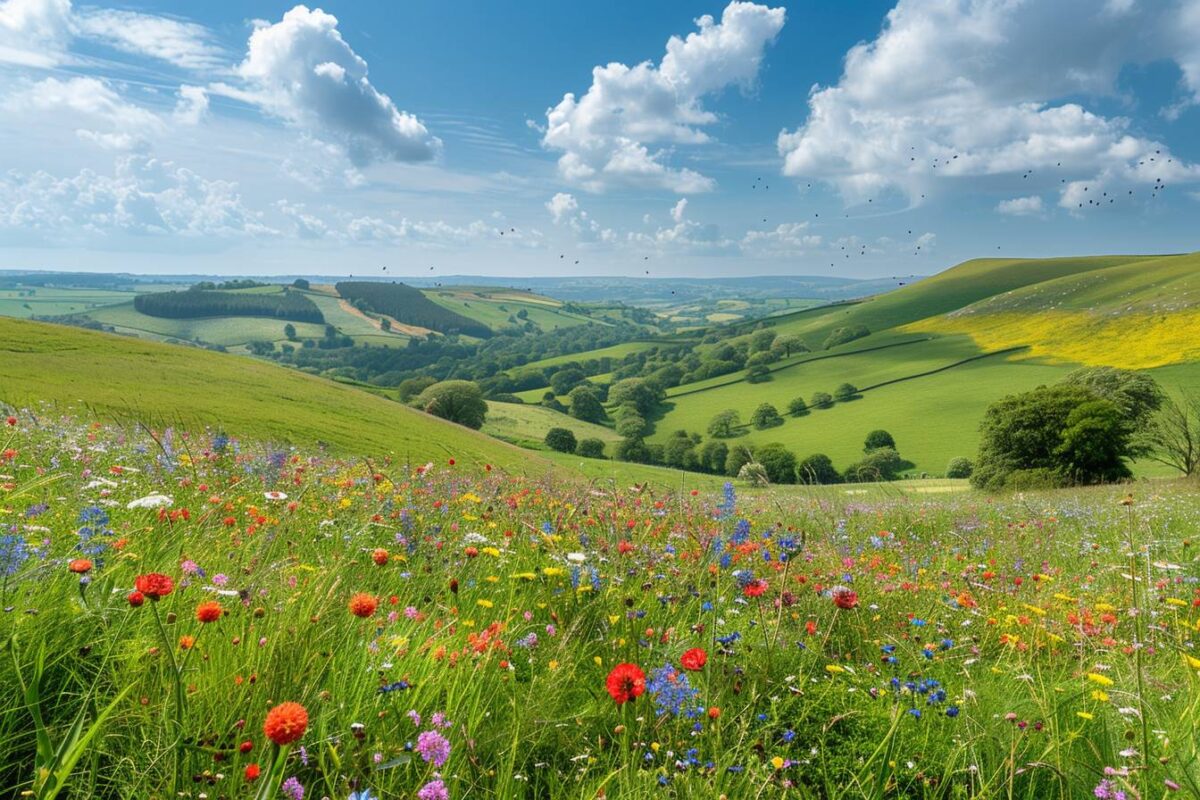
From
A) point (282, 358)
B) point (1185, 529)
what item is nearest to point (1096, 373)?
point (1185, 529)

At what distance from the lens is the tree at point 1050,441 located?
44312 millimetres

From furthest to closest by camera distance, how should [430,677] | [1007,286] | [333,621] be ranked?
[1007,286]
[333,621]
[430,677]

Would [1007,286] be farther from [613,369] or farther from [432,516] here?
[432,516]

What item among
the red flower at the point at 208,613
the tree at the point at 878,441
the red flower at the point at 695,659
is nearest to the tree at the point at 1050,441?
the tree at the point at 878,441

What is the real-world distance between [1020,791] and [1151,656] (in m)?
2.56

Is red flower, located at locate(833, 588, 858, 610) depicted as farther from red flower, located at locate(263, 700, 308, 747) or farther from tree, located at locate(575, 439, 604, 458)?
tree, located at locate(575, 439, 604, 458)

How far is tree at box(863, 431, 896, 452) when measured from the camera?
3139 inches

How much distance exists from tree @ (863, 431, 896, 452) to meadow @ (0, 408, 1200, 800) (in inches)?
3134

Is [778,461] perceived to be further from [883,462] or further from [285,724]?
[285,724]

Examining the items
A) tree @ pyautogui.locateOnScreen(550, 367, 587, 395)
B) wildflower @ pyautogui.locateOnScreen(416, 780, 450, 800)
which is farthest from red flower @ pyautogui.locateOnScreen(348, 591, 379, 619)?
tree @ pyautogui.locateOnScreen(550, 367, 587, 395)

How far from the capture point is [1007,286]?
175625mm

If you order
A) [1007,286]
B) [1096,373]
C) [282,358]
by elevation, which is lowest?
[282,358]

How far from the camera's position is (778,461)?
76.6 m

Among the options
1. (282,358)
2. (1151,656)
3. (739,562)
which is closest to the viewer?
(1151,656)
